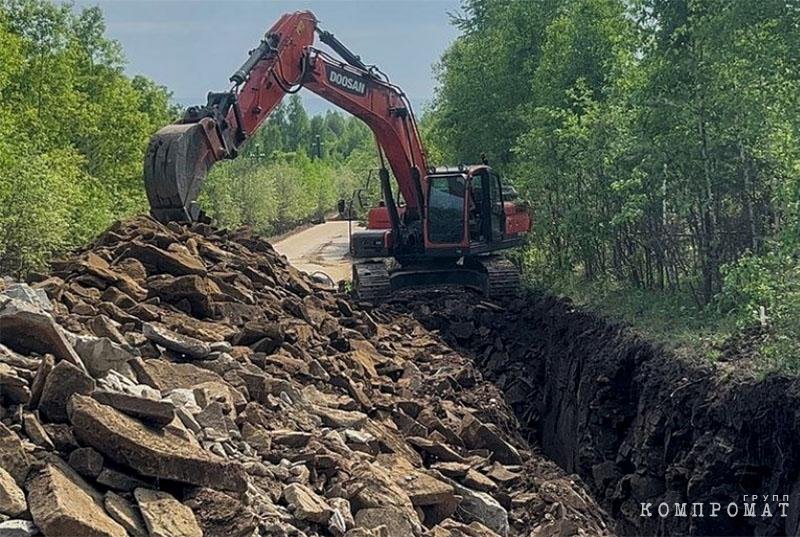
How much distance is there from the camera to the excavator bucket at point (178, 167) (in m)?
10.9

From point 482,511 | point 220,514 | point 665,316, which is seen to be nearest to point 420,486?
point 482,511

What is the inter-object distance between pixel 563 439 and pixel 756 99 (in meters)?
4.20

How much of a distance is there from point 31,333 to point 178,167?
511 centimetres

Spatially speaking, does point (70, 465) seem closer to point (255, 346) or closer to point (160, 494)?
point (160, 494)

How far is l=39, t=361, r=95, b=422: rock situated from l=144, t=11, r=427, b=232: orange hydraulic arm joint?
5.98 m

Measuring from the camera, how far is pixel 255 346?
862 centimetres

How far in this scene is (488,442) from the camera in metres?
8.06

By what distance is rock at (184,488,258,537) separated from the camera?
15.3ft

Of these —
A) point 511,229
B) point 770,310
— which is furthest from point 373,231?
point 770,310

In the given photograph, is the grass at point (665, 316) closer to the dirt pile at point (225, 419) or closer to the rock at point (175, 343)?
the dirt pile at point (225, 419)

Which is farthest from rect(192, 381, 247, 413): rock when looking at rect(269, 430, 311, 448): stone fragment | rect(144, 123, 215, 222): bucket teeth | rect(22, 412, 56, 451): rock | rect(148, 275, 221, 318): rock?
rect(144, 123, 215, 222): bucket teeth

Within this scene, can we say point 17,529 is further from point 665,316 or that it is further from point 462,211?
point 462,211

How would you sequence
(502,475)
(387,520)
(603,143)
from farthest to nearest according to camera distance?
(603,143), (502,475), (387,520)

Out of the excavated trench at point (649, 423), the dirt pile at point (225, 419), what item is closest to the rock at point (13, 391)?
the dirt pile at point (225, 419)
